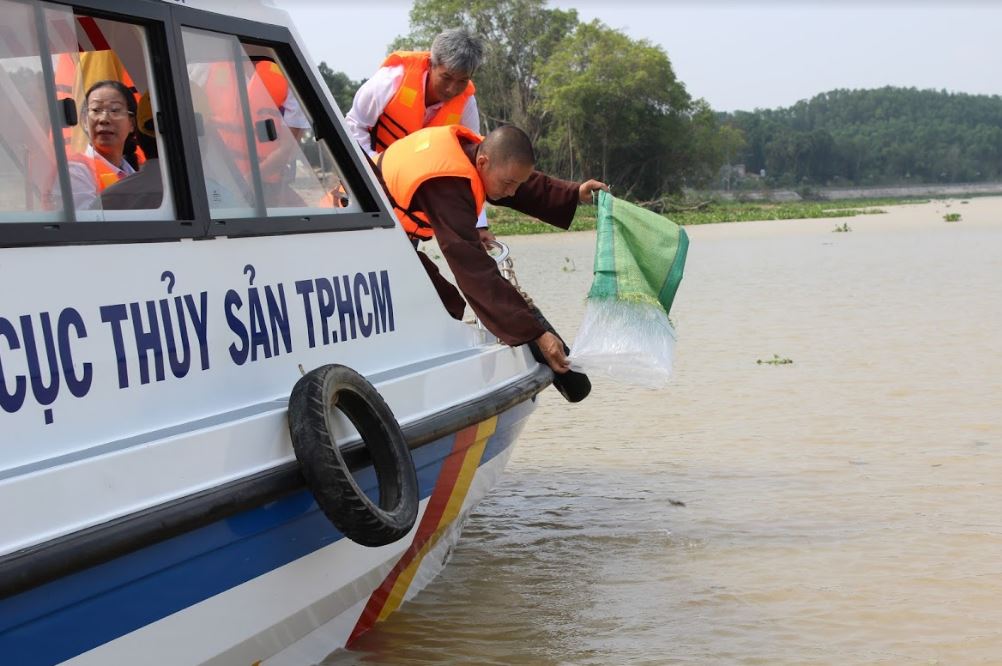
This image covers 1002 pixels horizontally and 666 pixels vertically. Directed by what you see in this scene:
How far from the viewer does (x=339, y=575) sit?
12.0ft

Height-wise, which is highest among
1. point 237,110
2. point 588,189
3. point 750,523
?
point 237,110

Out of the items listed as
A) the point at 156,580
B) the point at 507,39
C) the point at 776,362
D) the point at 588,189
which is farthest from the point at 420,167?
the point at 507,39

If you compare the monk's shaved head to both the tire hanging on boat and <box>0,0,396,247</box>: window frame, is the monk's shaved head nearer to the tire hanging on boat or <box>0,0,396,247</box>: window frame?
<box>0,0,396,247</box>: window frame

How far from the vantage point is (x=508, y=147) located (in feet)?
15.1

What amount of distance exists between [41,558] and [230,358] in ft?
3.05

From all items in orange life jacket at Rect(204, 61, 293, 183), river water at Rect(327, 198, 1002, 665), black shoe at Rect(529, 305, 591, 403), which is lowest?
river water at Rect(327, 198, 1002, 665)

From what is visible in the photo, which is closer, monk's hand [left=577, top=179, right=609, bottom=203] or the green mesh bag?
the green mesh bag

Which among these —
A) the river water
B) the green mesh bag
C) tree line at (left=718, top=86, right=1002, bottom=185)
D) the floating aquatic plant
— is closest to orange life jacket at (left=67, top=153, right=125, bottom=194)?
the river water

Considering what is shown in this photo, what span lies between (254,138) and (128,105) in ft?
1.23

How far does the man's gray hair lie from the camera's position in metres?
5.25

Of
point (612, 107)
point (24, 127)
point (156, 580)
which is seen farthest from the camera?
point (612, 107)

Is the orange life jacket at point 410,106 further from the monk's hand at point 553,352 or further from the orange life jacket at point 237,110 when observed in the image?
the orange life jacket at point 237,110

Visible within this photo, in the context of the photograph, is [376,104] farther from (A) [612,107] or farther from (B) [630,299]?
(A) [612,107]

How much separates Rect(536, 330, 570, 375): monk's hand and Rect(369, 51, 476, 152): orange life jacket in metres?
1.25
